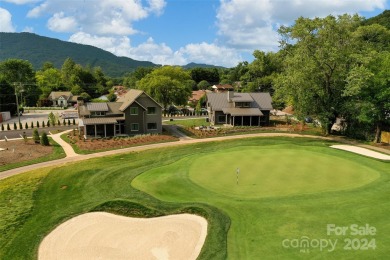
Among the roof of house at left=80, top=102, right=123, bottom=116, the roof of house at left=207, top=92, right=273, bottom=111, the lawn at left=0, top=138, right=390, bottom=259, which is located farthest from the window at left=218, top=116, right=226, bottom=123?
the lawn at left=0, top=138, right=390, bottom=259

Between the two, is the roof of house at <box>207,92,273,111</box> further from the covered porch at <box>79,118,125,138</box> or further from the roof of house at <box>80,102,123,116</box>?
the covered porch at <box>79,118,125,138</box>

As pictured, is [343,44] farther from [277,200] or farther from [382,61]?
[277,200]

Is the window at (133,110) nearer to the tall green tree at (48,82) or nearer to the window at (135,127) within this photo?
the window at (135,127)

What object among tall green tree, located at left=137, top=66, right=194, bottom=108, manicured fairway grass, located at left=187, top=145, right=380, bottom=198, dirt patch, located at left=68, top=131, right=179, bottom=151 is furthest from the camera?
tall green tree, located at left=137, top=66, right=194, bottom=108

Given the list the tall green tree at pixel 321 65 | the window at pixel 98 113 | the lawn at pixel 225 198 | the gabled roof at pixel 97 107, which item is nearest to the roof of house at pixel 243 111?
the tall green tree at pixel 321 65

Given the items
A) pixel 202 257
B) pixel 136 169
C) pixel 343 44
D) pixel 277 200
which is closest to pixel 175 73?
pixel 343 44

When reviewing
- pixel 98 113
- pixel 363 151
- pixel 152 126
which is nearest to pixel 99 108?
pixel 98 113
